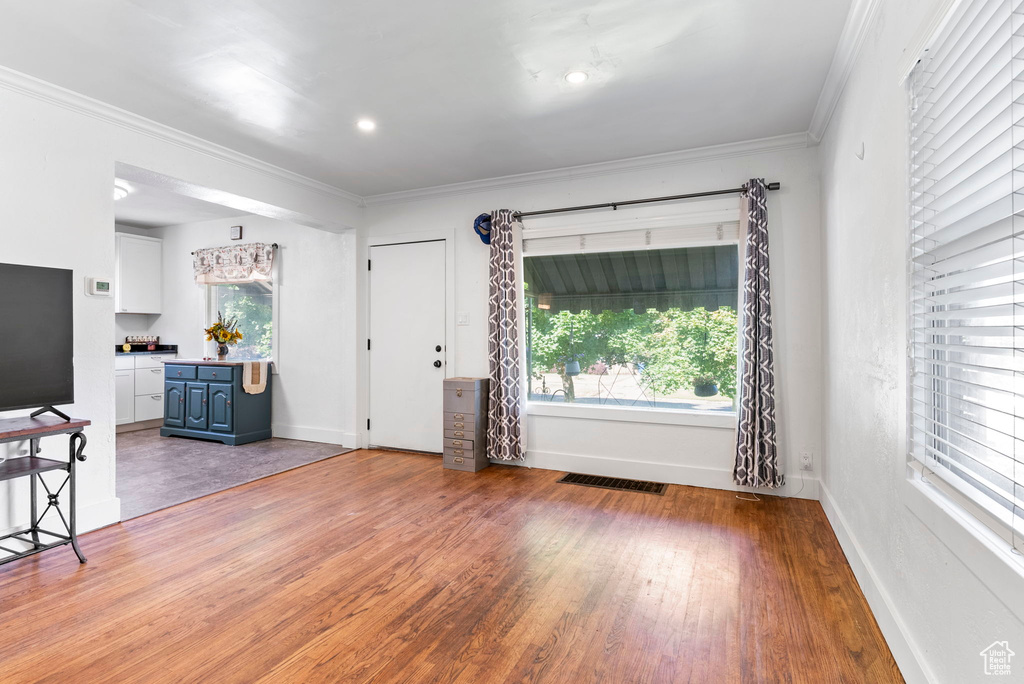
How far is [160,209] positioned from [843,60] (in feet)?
21.4

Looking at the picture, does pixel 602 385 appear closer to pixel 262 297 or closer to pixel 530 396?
pixel 530 396

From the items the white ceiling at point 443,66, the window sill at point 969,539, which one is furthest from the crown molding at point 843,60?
the window sill at point 969,539

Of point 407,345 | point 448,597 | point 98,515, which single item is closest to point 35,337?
point 98,515

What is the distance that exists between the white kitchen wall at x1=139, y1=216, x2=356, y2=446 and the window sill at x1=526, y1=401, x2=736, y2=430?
85.3 inches

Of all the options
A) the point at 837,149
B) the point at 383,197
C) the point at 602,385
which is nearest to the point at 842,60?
the point at 837,149

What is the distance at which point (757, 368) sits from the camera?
365cm

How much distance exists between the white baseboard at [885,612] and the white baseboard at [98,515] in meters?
4.07

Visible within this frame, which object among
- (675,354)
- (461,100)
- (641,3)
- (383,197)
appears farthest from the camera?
(383,197)

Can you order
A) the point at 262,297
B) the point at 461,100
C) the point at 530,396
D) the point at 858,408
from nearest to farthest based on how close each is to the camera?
the point at 858,408 < the point at 461,100 < the point at 530,396 < the point at 262,297

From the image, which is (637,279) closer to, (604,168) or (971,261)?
(604,168)

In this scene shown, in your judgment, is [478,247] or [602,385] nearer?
[602,385]

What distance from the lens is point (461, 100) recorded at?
3.08 meters

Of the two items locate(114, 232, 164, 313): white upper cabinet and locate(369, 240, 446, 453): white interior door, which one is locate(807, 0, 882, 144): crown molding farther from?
locate(114, 232, 164, 313): white upper cabinet

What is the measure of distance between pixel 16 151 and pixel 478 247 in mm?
3134
